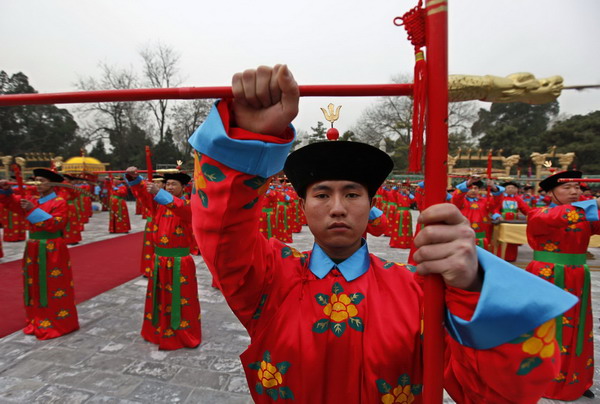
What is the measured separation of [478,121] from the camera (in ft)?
103

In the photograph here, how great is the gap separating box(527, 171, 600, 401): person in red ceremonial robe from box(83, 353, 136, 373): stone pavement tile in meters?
5.09

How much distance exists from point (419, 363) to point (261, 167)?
1057 mm

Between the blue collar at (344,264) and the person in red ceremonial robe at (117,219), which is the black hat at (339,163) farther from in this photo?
the person in red ceremonial robe at (117,219)

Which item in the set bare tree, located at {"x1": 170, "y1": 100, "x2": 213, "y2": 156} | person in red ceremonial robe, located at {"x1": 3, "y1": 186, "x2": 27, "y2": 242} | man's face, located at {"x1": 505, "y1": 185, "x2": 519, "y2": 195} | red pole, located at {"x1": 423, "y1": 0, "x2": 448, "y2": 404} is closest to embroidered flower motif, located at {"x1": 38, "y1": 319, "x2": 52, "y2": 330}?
red pole, located at {"x1": 423, "y1": 0, "x2": 448, "y2": 404}

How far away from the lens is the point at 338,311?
4.39 feet

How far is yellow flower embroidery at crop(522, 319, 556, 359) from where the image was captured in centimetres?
85

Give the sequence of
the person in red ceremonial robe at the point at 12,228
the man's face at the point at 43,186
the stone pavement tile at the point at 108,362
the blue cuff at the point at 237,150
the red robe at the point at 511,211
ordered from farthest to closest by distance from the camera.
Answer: the person in red ceremonial robe at the point at 12,228 < the red robe at the point at 511,211 < the man's face at the point at 43,186 < the stone pavement tile at the point at 108,362 < the blue cuff at the point at 237,150

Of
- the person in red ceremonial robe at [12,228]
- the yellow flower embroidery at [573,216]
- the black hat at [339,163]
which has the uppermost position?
the black hat at [339,163]

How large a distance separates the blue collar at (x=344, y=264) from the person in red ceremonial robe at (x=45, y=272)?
4991mm

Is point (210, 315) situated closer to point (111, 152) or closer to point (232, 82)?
point (232, 82)

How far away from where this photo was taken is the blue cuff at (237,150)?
36.9 inches

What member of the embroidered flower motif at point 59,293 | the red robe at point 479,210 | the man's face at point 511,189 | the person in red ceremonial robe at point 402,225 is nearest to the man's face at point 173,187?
the embroidered flower motif at point 59,293

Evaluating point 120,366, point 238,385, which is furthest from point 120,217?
point 238,385

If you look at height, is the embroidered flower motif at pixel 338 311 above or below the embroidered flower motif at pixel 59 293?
above
